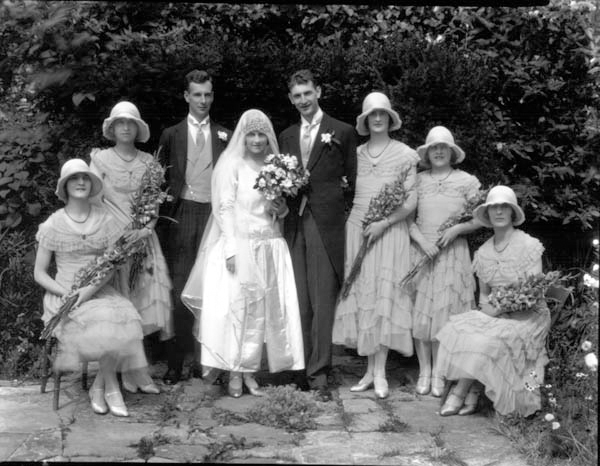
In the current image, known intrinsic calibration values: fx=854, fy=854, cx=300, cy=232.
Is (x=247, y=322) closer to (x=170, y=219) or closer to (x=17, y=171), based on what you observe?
(x=170, y=219)

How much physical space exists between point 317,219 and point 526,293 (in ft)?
5.40

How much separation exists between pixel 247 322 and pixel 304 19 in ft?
9.73

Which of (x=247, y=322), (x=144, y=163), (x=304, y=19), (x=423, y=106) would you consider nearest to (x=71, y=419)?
(x=247, y=322)

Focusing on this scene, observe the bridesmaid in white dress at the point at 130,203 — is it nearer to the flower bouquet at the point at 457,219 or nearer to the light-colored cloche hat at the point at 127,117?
the light-colored cloche hat at the point at 127,117

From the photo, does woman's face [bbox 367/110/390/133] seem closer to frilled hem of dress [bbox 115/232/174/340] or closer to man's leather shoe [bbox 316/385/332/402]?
frilled hem of dress [bbox 115/232/174/340]

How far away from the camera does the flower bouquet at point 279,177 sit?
6098 mm

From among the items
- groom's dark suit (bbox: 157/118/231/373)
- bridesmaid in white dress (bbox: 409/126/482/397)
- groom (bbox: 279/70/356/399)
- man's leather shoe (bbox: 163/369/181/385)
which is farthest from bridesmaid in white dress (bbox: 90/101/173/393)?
bridesmaid in white dress (bbox: 409/126/482/397)

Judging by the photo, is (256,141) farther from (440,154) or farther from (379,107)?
(440,154)

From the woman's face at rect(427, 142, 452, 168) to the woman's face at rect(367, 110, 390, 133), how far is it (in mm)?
397

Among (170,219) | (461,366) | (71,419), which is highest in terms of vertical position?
(170,219)

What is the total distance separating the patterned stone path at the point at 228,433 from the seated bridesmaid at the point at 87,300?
0.98ft

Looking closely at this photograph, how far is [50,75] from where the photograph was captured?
6.86 metres

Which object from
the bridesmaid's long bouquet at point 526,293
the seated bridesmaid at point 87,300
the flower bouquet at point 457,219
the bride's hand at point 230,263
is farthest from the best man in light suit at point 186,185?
the bridesmaid's long bouquet at point 526,293

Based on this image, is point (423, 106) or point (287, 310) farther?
point (423, 106)
